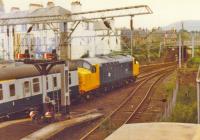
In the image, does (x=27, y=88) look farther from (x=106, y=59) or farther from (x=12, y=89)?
(x=106, y=59)

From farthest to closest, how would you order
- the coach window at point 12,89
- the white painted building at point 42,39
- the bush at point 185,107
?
the white painted building at point 42,39, the coach window at point 12,89, the bush at point 185,107

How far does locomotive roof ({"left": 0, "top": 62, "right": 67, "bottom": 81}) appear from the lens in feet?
63.9

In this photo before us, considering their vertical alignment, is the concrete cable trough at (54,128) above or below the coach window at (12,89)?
below

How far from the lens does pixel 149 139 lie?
743 cm

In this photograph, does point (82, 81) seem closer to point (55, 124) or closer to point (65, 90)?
point (65, 90)

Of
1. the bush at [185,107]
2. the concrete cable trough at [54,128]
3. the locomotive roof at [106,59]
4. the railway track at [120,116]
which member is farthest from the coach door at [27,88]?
the locomotive roof at [106,59]

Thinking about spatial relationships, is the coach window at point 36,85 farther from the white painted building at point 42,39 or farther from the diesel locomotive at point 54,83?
the white painted building at point 42,39

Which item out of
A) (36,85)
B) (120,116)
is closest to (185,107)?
(120,116)

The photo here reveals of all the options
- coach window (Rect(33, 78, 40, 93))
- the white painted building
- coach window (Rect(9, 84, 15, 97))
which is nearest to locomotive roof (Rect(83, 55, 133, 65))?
coach window (Rect(33, 78, 40, 93))

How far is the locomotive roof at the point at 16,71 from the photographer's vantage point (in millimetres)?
19484

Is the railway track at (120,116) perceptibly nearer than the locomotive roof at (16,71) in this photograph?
Yes

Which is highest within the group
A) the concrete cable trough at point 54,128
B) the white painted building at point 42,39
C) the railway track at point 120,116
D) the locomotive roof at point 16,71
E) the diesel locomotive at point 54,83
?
the white painted building at point 42,39

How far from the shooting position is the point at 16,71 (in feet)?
66.7

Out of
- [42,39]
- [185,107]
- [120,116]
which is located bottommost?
[120,116]
